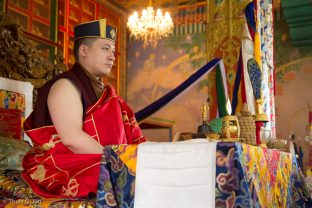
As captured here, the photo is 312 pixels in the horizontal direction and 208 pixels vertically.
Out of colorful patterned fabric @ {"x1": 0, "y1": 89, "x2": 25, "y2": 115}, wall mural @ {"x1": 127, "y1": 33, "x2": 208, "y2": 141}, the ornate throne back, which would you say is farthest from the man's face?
wall mural @ {"x1": 127, "y1": 33, "x2": 208, "y2": 141}

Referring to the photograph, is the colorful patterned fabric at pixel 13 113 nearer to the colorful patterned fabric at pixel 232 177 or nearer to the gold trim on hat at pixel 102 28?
the gold trim on hat at pixel 102 28

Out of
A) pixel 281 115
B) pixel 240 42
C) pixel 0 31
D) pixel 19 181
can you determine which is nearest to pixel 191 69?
pixel 281 115

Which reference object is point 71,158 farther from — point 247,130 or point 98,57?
point 247,130

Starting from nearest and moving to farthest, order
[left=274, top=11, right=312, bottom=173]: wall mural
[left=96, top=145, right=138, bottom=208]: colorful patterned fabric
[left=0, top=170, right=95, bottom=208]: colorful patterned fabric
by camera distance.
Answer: [left=96, top=145, right=138, bottom=208]: colorful patterned fabric
[left=0, top=170, right=95, bottom=208]: colorful patterned fabric
[left=274, top=11, right=312, bottom=173]: wall mural

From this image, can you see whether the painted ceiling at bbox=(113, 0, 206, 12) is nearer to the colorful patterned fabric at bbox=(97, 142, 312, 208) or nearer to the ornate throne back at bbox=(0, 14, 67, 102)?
the ornate throne back at bbox=(0, 14, 67, 102)

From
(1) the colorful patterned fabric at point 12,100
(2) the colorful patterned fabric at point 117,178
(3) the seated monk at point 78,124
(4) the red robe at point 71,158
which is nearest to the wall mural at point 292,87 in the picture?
(1) the colorful patterned fabric at point 12,100

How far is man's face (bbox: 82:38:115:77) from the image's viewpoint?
2.17 m

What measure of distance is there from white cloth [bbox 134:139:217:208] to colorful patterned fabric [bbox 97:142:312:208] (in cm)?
3

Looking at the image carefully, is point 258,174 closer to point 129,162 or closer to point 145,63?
point 129,162

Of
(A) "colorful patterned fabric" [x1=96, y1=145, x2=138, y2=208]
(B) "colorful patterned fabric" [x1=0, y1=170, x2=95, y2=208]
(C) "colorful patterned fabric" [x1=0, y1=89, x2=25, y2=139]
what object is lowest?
(B) "colorful patterned fabric" [x1=0, y1=170, x2=95, y2=208]

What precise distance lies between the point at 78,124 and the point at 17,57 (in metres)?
1.52

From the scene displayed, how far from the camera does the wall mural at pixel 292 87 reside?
7.97 m

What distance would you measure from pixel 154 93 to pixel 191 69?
909 millimetres

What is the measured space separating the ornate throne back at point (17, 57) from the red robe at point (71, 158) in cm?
119
